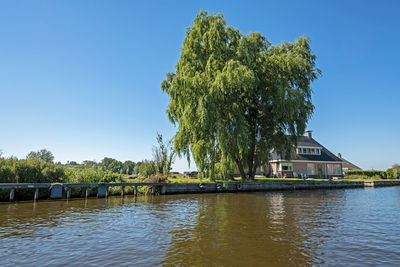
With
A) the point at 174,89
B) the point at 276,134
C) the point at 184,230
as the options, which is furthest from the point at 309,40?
the point at 184,230

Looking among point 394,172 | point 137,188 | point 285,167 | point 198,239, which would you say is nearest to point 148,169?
point 137,188

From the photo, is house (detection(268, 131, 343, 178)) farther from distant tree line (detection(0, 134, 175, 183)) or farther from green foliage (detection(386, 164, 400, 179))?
distant tree line (detection(0, 134, 175, 183))

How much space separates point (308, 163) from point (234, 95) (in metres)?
21.6

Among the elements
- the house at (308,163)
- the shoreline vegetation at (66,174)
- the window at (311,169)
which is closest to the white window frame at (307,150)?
the house at (308,163)

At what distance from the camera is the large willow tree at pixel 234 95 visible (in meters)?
19.9

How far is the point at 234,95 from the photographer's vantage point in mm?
22438

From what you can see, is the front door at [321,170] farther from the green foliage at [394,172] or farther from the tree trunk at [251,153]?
the tree trunk at [251,153]

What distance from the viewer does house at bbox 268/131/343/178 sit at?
35.5m

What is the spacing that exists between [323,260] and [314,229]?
3018mm

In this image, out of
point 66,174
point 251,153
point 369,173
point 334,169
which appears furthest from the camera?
point 369,173

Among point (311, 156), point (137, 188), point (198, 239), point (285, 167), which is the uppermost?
point (311, 156)

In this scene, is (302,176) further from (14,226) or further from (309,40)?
(14,226)

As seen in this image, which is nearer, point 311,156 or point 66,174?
point 66,174

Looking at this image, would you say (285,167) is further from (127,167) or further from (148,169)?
(127,167)
